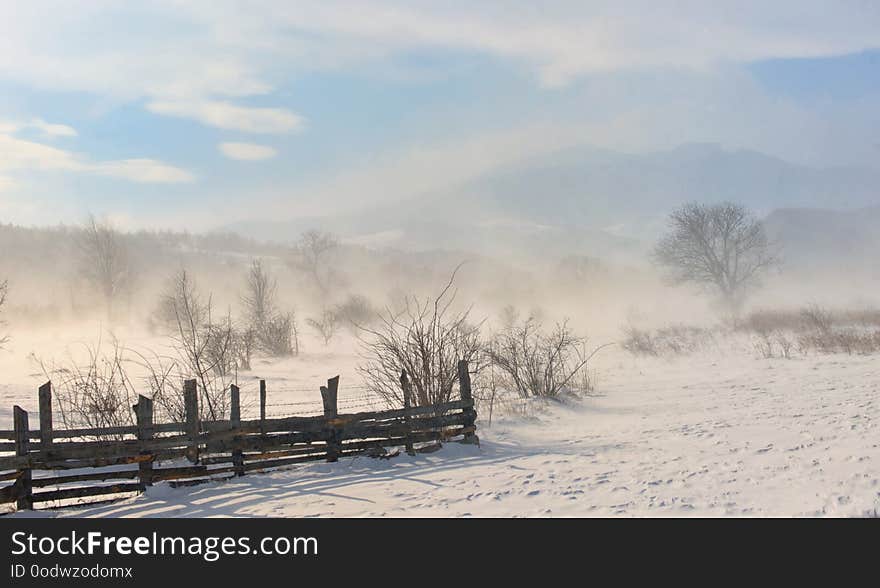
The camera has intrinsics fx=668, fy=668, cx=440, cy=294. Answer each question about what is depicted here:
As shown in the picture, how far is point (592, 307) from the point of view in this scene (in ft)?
203

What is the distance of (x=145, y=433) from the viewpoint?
28.8 feet

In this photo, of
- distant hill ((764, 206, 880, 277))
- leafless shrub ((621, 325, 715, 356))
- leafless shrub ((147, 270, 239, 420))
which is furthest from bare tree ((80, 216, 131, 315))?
distant hill ((764, 206, 880, 277))

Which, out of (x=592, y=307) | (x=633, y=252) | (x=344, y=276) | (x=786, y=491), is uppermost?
(x=633, y=252)

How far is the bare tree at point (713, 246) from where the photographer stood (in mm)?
48094

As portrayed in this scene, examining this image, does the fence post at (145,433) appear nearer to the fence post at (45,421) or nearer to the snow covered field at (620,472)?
the snow covered field at (620,472)

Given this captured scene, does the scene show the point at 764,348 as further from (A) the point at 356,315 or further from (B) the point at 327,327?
(A) the point at 356,315

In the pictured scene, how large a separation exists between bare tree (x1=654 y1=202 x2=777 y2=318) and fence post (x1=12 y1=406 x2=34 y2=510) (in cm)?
4617

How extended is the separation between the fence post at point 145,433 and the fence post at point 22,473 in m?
1.23

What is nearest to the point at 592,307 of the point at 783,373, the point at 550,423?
the point at 783,373

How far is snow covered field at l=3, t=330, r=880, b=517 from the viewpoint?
24.3ft

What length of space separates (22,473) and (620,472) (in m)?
7.47

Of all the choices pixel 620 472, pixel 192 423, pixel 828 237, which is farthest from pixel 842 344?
pixel 828 237
